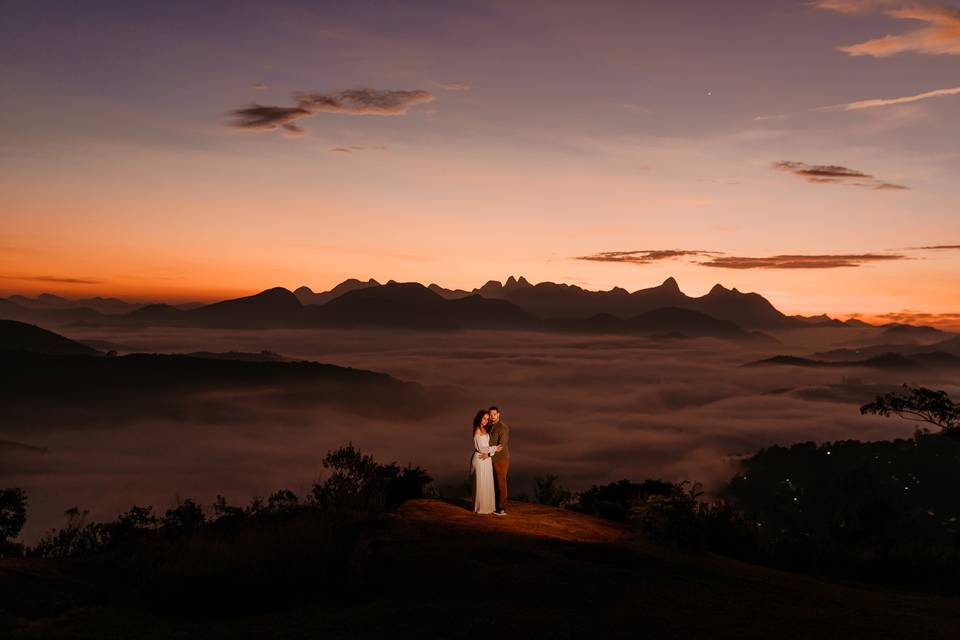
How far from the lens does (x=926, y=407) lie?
23.2 m

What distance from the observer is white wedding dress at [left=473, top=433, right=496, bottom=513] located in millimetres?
16938

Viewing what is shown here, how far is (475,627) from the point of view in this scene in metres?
8.78

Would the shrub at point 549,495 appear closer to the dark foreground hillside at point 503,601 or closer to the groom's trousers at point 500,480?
the groom's trousers at point 500,480

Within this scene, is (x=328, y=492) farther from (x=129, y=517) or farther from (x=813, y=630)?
(x=813, y=630)

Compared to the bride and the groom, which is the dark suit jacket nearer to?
the groom

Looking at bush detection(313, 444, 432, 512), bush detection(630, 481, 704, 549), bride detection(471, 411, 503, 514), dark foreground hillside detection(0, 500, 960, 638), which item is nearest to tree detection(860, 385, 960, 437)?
bush detection(630, 481, 704, 549)

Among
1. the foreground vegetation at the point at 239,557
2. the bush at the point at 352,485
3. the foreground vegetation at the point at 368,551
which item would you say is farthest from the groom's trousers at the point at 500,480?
the foreground vegetation at the point at 239,557

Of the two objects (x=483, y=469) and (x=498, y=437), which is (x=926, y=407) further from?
(x=483, y=469)

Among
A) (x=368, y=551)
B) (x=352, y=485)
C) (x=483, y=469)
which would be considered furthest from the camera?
(x=352, y=485)

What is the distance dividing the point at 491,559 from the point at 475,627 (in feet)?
10.5

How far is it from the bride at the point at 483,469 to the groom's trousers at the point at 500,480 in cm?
18

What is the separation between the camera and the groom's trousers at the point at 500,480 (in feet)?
56.3

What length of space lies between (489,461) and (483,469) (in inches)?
10.2

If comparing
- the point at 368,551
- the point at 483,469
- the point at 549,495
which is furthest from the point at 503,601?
the point at 549,495
